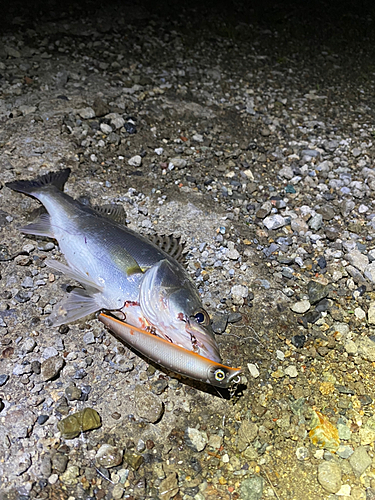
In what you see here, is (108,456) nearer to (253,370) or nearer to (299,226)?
(253,370)

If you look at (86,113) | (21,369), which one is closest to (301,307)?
(21,369)

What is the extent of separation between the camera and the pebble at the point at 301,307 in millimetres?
3545

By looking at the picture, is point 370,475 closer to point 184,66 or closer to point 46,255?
point 46,255

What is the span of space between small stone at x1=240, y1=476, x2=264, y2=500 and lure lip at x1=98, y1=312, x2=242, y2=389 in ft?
1.71

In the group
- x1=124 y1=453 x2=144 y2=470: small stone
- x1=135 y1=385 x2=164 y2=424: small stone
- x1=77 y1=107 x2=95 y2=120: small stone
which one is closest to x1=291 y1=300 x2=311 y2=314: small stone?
x1=135 y1=385 x2=164 y2=424: small stone

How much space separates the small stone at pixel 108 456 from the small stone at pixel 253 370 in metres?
0.95

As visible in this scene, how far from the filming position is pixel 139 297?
9.85 ft

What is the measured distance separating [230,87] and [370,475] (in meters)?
4.27

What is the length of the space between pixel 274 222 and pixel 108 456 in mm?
2332

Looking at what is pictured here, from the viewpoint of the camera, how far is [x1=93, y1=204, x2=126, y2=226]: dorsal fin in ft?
12.5

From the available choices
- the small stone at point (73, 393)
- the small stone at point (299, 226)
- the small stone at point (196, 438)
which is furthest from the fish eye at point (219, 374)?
the small stone at point (299, 226)

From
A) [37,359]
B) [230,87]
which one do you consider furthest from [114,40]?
[37,359]

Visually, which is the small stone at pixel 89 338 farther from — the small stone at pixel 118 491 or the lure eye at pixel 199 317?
the small stone at pixel 118 491

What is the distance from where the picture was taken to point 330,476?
274 cm
